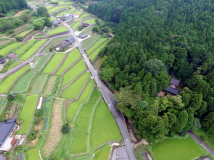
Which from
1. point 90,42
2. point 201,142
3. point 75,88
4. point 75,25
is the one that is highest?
point 75,25

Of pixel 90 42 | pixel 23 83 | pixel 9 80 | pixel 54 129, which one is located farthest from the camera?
pixel 90 42

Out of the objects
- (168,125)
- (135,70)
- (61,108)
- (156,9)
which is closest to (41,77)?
(61,108)

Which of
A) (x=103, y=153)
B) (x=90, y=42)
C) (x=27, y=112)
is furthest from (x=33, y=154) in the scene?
(x=90, y=42)

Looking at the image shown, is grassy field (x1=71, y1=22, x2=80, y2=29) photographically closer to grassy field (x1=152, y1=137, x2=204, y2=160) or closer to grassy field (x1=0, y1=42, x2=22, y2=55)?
grassy field (x1=0, y1=42, x2=22, y2=55)

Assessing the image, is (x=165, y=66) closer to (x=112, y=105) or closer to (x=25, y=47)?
(x=112, y=105)

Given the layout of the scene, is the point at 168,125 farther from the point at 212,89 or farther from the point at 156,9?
the point at 156,9

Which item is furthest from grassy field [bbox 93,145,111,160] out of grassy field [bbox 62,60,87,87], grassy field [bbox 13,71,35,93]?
grassy field [bbox 13,71,35,93]
